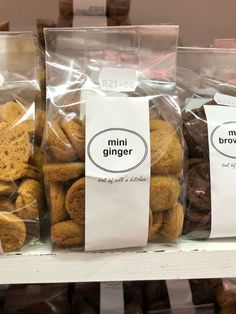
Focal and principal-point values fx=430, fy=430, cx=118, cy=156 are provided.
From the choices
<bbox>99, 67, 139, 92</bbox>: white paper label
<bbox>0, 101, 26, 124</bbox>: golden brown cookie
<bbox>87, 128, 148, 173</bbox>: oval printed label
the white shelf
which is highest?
<bbox>99, 67, 139, 92</bbox>: white paper label

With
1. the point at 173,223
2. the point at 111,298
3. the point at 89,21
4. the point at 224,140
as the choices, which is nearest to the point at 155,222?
the point at 173,223

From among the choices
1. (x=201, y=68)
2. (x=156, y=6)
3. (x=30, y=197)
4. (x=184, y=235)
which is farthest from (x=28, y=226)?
(x=156, y=6)

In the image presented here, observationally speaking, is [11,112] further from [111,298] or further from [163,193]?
[111,298]

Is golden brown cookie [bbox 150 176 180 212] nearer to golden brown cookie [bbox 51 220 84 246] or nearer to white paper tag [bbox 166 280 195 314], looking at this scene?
golden brown cookie [bbox 51 220 84 246]

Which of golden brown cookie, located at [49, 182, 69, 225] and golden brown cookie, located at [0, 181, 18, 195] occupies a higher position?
golden brown cookie, located at [0, 181, 18, 195]

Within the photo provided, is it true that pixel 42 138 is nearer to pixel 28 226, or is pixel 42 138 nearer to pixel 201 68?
pixel 28 226

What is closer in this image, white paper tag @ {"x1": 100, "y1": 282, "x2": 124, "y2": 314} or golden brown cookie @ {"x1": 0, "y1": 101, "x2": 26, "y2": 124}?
golden brown cookie @ {"x1": 0, "y1": 101, "x2": 26, "y2": 124}

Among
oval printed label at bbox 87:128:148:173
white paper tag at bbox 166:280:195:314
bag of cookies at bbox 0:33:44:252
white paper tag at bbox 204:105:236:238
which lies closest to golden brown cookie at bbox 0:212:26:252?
bag of cookies at bbox 0:33:44:252
